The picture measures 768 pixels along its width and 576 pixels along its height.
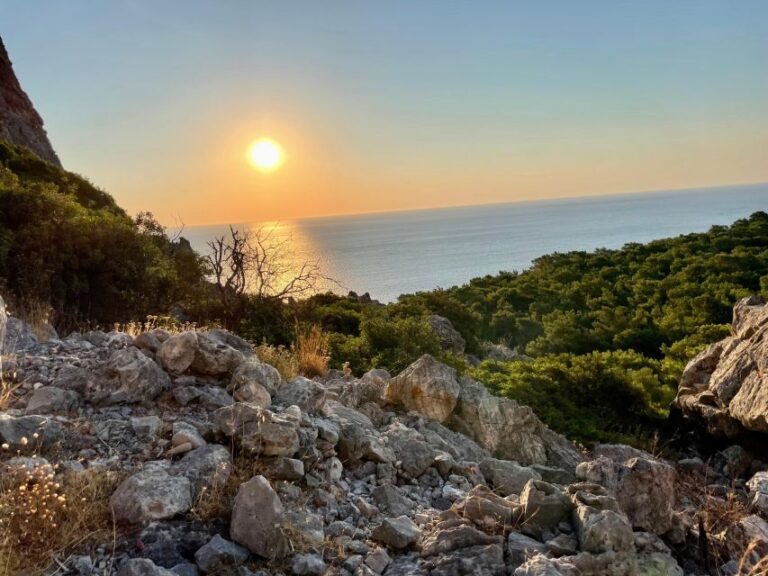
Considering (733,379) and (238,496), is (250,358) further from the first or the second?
(733,379)

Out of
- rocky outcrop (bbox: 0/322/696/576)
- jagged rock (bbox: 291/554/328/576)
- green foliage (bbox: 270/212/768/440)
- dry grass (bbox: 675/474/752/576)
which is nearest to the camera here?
jagged rock (bbox: 291/554/328/576)

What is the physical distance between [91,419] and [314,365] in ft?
16.0

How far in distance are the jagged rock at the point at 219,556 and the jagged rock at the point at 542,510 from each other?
81.1 inches

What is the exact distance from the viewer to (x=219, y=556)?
3639 mm

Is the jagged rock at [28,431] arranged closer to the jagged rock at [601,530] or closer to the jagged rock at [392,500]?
the jagged rock at [392,500]

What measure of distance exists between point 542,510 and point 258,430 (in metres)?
2.31

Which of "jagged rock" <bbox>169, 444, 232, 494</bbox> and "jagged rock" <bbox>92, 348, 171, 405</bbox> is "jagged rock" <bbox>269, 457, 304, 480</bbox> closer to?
"jagged rock" <bbox>169, 444, 232, 494</bbox>

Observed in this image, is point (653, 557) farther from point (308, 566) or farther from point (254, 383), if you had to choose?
point (254, 383)

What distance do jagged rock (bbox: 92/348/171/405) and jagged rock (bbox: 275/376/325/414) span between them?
1.18 meters

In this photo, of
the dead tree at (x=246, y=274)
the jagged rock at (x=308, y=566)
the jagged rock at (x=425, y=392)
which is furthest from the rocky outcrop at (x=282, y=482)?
the dead tree at (x=246, y=274)

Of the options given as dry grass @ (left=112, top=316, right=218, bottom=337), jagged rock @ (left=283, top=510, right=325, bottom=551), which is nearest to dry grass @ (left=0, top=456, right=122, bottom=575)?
jagged rock @ (left=283, top=510, right=325, bottom=551)

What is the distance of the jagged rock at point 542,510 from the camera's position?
A: 430 centimetres

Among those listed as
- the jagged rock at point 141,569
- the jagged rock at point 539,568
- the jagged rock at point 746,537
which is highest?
the jagged rock at point 141,569

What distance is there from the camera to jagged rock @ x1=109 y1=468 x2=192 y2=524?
3.87 m
